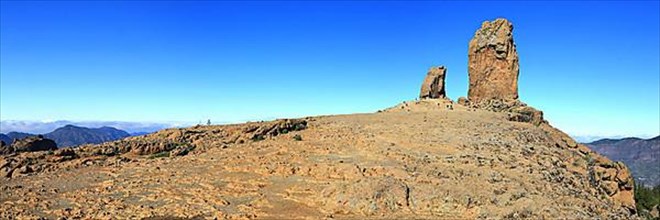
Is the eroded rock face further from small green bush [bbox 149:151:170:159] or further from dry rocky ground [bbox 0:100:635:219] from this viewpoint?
small green bush [bbox 149:151:170:159]

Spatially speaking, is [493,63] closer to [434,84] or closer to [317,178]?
[434,84]

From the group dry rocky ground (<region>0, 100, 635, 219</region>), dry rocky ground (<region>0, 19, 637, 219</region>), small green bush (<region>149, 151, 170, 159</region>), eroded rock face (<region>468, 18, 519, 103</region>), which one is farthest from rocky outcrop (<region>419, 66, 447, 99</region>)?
small green bush (<region>149, 151, 170, 159</region>)

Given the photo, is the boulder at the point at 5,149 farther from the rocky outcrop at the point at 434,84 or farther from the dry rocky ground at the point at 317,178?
the rocky outcrop at the point at 434,84

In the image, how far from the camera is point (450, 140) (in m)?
21.0

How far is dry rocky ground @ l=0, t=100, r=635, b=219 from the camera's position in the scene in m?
12.4

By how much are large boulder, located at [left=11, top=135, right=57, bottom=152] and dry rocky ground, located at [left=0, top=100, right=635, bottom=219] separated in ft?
7.42

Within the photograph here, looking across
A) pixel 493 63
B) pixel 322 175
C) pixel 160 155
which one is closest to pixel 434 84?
pixel 493 63

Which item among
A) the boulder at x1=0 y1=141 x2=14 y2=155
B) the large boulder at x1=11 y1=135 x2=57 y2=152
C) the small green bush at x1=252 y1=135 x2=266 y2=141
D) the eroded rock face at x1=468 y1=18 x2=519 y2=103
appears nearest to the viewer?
the boulder at x1=0 y1=141 x2=14 y2=155

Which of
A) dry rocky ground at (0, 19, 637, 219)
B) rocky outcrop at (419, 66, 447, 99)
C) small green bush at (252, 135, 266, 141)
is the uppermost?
rocky outcrop at (419, 66, 447, 99)

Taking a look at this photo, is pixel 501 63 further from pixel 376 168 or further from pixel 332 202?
pixel 332 202

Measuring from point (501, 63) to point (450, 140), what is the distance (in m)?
21.2

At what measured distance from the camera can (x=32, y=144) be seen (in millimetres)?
22031

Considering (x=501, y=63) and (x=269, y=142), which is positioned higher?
(x=501, y=63)

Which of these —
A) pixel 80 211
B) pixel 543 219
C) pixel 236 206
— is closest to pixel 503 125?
pixel 543 219
